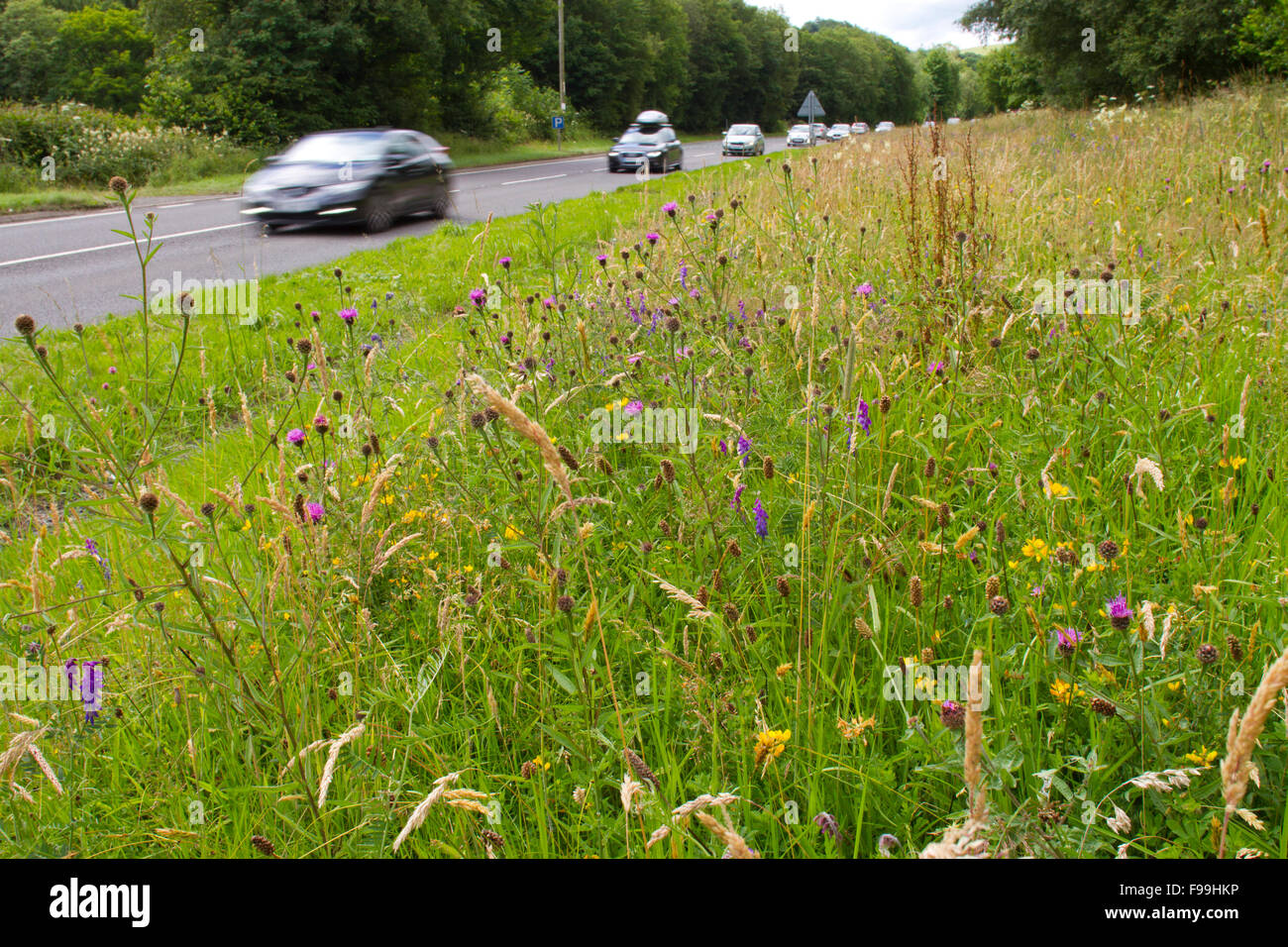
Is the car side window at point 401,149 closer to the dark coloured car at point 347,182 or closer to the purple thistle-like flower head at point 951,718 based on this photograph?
the dark coloured car at point 347,182

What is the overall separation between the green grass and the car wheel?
8.13 m

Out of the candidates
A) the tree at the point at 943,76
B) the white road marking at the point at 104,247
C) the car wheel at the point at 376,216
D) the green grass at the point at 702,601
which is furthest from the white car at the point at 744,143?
the tree at the point at 943,76

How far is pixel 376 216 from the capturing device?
441 inches

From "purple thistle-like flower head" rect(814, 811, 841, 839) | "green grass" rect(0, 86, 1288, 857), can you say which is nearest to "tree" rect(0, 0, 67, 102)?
"green grass" rect(0, 86, 1288, 857)

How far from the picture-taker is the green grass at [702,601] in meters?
1.40

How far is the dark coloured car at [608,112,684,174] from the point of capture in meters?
22.1

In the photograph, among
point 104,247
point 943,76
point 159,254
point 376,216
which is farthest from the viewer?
point 943,76

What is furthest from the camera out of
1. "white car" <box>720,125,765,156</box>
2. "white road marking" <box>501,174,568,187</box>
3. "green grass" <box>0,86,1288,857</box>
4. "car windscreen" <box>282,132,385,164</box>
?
"white car" <box>720,125,765,156</box>

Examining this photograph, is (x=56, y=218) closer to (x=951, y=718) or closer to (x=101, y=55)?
(x=951, y=718)

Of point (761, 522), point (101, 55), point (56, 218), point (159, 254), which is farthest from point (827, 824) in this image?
point (101, 55)

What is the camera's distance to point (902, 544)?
1927 millimetres

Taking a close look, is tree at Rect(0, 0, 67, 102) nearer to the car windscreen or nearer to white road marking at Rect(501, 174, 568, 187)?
white road marking at Rect(501, 174, 568, 187)

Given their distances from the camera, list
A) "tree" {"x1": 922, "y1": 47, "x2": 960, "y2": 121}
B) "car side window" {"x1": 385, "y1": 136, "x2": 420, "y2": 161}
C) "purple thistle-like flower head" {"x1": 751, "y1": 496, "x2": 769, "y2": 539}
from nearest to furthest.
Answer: "purple thistle-like flower head" {"x1": 751, "y1": 496, "x2": 769, "y2": 539} < "car side window" {"x1": 385, "y1": 136, "x2": 420, "y2": 161} < "tree" {"x1": 922, "y1": 47, "x2": 960, "y2": 121}

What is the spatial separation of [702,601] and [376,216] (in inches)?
427
